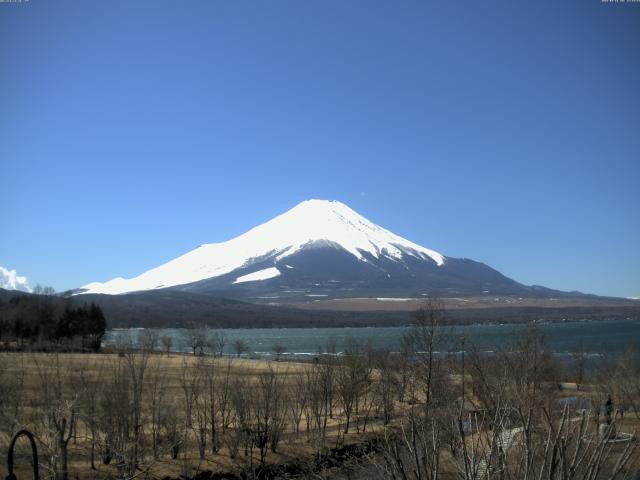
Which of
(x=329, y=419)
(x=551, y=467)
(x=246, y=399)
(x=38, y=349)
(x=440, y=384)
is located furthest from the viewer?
(x=38, y=349)

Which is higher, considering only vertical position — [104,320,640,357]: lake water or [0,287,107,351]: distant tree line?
[0,287,107,351]: distant tree line

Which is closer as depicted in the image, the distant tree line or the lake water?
the lake water

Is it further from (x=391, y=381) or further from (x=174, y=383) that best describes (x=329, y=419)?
(x=174, y=383)

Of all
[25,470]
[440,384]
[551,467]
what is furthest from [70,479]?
[551,467]

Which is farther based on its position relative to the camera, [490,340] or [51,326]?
[490,340]

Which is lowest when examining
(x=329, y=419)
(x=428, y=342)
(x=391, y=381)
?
(x=329, y=419)

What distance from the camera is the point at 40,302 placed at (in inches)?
4213

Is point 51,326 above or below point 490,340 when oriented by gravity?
above

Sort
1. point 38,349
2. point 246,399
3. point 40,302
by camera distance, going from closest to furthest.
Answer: point 246,399 < point 38,349 < point 40,302

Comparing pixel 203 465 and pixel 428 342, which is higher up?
pixel 428 342

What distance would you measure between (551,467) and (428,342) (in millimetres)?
31104

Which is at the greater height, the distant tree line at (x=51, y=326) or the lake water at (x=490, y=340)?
the distant tree line at (x=51, y=326)

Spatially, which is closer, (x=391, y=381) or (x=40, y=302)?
(x=391, y=381)

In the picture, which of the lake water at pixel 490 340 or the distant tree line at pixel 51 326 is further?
the distant tree line at pixel 51 326
